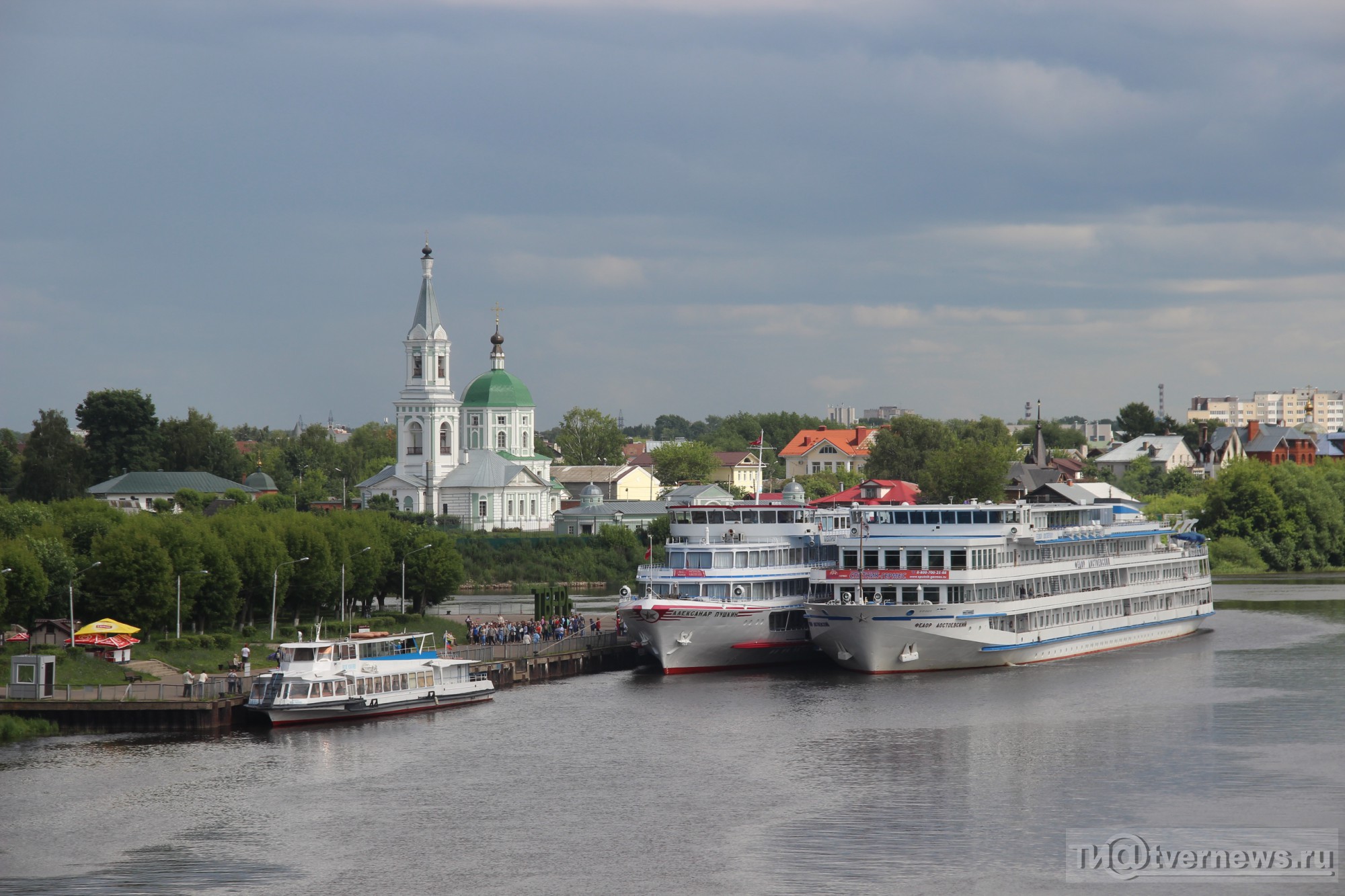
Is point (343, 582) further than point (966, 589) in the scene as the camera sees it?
Yes

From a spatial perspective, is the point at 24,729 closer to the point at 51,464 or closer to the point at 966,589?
the point at 966,589

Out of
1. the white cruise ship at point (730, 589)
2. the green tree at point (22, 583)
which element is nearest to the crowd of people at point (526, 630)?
the white cruise ship at point (730, 589)

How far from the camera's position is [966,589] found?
6931 cm

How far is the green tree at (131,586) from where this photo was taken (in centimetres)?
6694

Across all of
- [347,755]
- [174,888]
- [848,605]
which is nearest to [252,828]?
[174,888]

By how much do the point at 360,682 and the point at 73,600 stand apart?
579 inches

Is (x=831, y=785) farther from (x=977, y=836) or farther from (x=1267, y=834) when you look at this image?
(x=1267, y=834)

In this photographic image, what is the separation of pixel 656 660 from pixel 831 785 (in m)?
25.7

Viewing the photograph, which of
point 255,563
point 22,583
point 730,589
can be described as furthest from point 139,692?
point 730,589

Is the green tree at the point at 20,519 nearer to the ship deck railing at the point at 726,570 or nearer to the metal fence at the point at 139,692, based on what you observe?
the metal fence at the point at 139,692

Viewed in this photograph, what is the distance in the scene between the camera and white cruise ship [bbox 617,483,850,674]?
2783 inches

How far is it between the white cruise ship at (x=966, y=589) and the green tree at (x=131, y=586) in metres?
27.2

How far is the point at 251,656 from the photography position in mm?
67125

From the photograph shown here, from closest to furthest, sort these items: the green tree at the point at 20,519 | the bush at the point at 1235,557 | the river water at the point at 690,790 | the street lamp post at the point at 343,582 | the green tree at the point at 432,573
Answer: the river water at the point at 690,790 → the street lamp post at the point at 343,582 → the green tree at the point at 20,519 → the green tree at the point at 432,573 → the bush at the point at 1235,557
